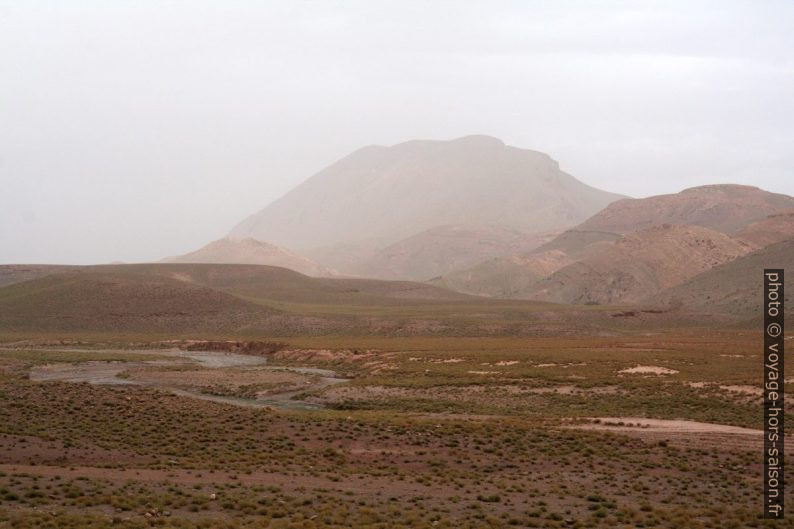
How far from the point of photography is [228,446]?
32.6 meters

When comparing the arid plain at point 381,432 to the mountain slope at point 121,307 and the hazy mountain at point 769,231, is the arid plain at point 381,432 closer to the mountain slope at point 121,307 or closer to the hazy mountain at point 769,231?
the mountain slope at point 121,307

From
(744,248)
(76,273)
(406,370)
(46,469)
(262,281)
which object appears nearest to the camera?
(46,469)

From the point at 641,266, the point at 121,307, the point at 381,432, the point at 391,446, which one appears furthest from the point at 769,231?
the point at 391,446

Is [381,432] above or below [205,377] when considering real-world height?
above

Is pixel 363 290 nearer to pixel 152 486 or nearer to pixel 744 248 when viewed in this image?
pixel 744 248

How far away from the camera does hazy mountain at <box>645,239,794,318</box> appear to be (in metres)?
129

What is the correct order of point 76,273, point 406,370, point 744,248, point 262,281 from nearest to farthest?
point 406,370, point 76,273, point 262,281, point 744,248

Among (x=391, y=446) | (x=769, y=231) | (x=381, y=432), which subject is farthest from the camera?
(x=769, y=231)

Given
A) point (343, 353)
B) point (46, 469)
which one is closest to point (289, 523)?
point (46, 469)

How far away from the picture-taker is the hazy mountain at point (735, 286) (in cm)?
12888

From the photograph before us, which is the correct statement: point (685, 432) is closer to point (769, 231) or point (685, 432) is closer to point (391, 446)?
point (391, 446)

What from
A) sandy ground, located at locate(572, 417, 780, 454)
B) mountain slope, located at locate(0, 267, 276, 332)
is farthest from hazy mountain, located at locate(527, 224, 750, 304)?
sandy ground, located at locate(572, 417, 780, 454)

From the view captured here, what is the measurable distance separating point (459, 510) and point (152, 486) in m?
9.20

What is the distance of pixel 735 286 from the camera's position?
13900cm
